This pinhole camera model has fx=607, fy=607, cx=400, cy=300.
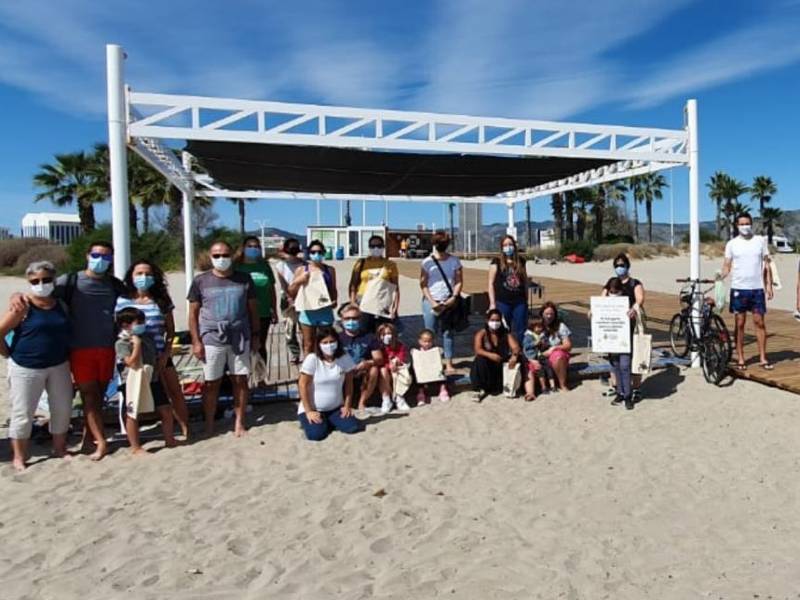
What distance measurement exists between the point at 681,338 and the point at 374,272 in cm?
471

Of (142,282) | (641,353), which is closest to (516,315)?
(641,353)

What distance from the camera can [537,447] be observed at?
16.5ft

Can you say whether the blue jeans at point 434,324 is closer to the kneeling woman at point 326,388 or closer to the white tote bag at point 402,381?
the white tote bag at point 402,381

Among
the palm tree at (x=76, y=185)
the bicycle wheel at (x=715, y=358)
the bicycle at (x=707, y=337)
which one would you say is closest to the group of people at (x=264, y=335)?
the bicycle at (x=707, y=337)

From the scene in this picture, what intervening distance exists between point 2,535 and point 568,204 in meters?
48.8

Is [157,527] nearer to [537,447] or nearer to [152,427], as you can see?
[152,427]

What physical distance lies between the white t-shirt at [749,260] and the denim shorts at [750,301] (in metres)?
0.05

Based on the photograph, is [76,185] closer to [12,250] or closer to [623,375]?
[12,250]

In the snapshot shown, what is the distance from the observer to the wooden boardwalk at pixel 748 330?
665cm

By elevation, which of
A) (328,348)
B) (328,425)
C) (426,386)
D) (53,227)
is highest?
(53,227)

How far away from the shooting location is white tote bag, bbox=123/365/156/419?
4.77 m

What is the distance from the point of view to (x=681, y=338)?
8.41m

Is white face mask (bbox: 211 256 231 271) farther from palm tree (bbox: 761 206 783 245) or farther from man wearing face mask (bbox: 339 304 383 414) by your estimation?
palm tree (bbox: 761 206 783 245)

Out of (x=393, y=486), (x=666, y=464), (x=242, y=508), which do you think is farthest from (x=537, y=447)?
(x=242, y=508)
